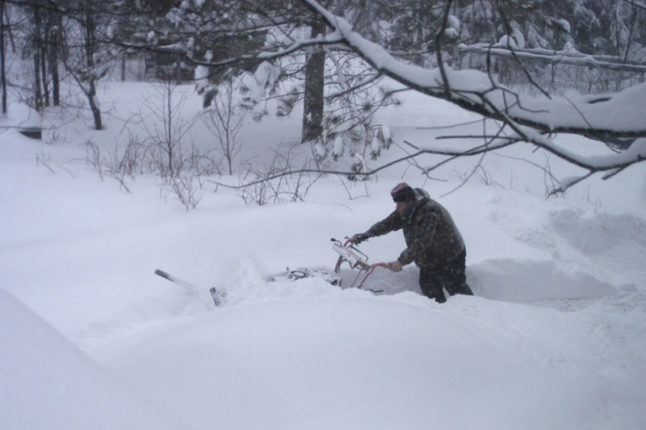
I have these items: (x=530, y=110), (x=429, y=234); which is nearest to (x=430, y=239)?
(x=429, y=234)

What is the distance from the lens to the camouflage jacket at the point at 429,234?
14.4 ft

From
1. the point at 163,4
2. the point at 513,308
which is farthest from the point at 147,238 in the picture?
the point at 513,308

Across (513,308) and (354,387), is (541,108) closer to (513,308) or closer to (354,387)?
(354,387)

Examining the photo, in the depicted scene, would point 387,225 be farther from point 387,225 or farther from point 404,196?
point 404,196

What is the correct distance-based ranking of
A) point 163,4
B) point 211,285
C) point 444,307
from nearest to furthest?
point 444,307 → point 163,4 → point 211,285

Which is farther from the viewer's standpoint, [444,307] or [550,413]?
[444,307]

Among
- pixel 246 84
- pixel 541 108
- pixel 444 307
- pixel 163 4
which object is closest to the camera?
pixel 541 108

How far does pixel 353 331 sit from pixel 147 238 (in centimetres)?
311

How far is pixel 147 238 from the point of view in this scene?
5.05m

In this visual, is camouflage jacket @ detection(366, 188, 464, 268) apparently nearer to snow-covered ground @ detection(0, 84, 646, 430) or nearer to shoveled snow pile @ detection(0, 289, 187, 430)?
snow-covered ground @ detection(0, 84, 646, 430)

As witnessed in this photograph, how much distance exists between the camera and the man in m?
4.39

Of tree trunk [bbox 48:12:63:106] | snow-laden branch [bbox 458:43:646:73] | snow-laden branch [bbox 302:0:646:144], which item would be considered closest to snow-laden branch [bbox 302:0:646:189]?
snow-laden branch [bbox 302:0:646:144]

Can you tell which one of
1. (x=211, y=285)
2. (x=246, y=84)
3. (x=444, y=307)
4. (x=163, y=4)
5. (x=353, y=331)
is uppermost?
(x=163, y=4)

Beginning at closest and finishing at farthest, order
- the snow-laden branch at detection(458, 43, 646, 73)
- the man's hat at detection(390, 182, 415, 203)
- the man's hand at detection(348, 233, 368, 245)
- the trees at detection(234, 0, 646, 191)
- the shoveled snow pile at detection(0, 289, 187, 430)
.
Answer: the shoveled snow pile at detection(0, 289, 187, 430), the trees at detection(234, 0, 646, 191), the snow-laden branch at detection(458, 43, 646, 73), the man's hat at detection(390, 182, 415, 203), the man's hand at detection(348, 233, 368, 245)
